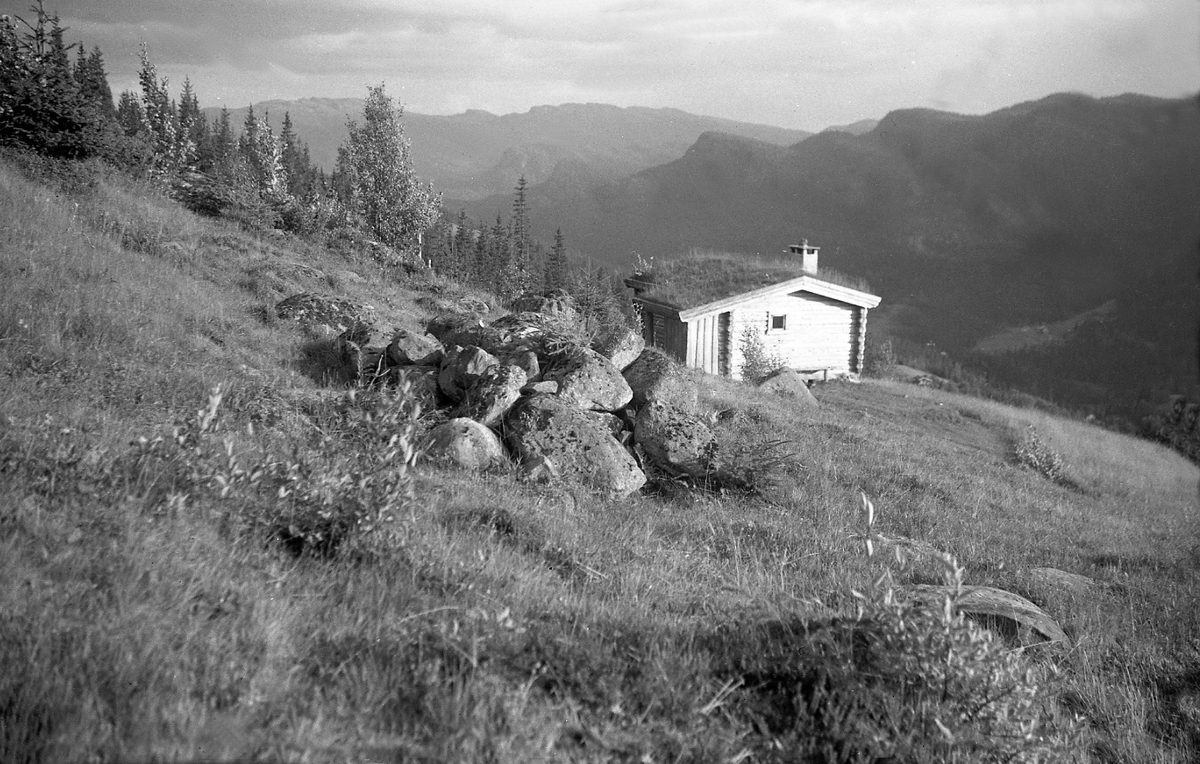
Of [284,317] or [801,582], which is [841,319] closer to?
[284,317]

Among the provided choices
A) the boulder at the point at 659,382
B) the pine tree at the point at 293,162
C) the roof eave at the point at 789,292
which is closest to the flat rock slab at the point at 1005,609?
the boulder at the point at 659,382

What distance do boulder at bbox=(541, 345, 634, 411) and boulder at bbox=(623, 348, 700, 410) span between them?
0.29m

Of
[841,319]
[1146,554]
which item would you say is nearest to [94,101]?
[1146,554]

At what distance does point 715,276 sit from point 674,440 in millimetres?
23335

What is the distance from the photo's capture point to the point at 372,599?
371 cm

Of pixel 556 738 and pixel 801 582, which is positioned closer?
pixel 556 738

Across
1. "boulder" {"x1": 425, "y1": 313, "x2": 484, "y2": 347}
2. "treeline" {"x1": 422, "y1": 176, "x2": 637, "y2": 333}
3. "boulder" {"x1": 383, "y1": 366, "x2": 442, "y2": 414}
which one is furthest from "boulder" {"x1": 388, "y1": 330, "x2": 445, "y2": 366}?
"treeline" {"x1": 422, "y1": 176, "x2": 637, "y2": 333}

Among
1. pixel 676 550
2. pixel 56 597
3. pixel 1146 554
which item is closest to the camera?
pixel 56 597

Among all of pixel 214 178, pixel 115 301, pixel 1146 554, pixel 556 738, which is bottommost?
pixel 1146 554

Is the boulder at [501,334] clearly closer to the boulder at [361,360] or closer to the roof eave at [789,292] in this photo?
the boulder at [361,360]

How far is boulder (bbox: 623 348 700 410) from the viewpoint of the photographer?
9.48 metres

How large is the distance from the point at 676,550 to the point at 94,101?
19.3 m

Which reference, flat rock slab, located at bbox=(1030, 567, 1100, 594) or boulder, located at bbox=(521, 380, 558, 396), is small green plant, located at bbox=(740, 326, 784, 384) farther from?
flat rock slab, located at bbox=(1030, 567, 1100, 594)

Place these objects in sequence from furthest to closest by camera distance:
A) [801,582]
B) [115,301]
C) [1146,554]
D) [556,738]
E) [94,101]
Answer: [94,101], [1146,554], [115,301], [801,582], [556,738]
